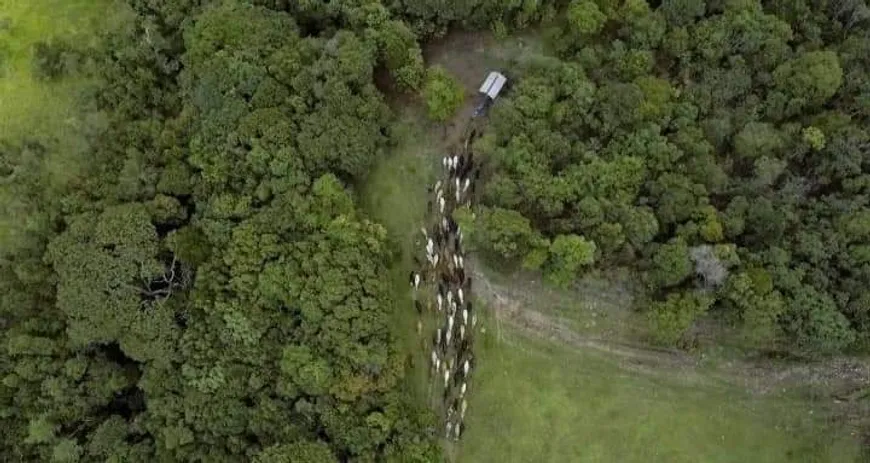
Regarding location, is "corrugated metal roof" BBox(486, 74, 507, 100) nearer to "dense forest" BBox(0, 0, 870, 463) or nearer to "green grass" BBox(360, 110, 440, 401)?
"dense forest" BBox(0, 0, 870, 463)

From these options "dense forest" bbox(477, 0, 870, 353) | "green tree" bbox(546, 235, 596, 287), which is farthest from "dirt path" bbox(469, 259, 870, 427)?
"green tree" bbox(546, 235, 596, 287)

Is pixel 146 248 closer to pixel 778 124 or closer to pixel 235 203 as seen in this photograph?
pixel 235 203

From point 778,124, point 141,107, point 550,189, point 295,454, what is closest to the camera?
point 295,454

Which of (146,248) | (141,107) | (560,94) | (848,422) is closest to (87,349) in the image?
(146,248)

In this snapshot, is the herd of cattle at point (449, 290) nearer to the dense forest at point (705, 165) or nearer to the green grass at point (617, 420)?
the green grass at point (617, 420)

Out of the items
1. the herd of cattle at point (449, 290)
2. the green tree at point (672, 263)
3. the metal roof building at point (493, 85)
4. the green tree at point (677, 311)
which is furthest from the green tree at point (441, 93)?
the green tree at point (677, 311)

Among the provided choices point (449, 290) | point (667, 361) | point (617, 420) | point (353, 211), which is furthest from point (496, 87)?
point (617, 420)

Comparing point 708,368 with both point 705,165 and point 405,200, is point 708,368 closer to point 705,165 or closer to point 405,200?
point 705,165

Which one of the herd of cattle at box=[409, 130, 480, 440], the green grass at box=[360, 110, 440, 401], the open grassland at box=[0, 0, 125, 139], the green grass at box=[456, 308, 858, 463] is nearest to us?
the green grass at box=[456, 308, 858, 463]
